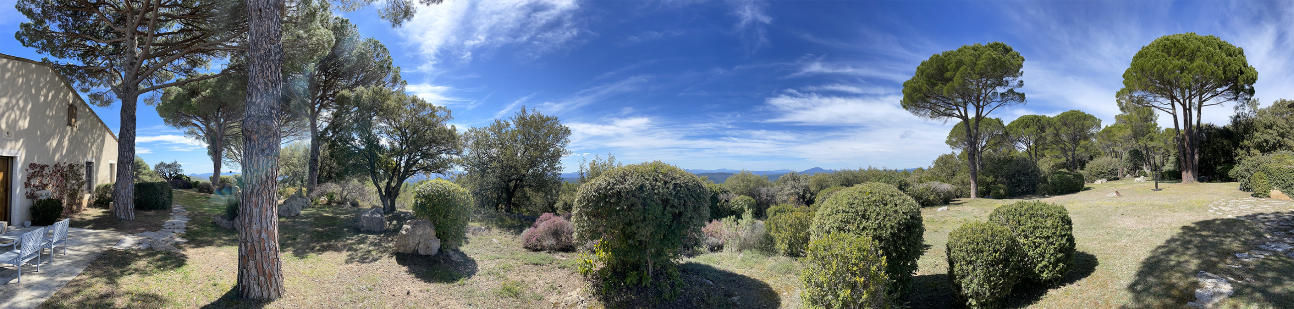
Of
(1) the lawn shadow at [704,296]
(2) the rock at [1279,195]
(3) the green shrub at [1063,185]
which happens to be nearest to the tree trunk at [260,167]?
(1) the lawn shadow at [704,296]

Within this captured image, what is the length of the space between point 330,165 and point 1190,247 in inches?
1081

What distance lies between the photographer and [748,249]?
9.55 meters

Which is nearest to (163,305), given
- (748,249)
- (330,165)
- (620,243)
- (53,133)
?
(620,243)

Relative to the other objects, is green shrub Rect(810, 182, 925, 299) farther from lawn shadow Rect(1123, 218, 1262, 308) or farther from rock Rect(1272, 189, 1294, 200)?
rock Rect(1272, 189, 1294, 200)

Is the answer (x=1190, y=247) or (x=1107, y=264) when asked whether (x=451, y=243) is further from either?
(x=1190, y=247)

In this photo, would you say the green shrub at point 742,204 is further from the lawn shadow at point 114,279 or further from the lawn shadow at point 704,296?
the lawn shadow at point 114,279

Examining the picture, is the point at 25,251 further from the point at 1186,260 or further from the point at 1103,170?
the point at 1103,170

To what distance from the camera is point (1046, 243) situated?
5.36 m

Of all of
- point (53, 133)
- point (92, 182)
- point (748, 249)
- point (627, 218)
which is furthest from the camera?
point (92, 182)

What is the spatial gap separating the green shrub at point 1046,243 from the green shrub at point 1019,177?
47.4 ft

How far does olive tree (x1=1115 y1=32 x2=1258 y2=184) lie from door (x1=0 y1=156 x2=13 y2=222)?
34557 mm

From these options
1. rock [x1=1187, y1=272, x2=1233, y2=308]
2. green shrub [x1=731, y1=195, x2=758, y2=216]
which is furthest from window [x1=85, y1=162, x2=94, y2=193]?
rock [x1=1187, y1=272, x2=1233, y2=308]

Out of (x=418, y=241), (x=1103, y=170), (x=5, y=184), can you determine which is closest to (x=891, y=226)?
(x=418, y=241)

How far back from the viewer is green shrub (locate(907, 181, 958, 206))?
16.0m
